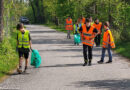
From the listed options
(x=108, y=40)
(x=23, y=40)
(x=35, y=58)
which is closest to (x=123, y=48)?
(x=108, y=40)

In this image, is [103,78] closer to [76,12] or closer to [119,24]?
[119,24]

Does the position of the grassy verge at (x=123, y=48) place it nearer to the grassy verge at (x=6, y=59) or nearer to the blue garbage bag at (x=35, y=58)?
the blue garbage bag at (x=35, y=58)

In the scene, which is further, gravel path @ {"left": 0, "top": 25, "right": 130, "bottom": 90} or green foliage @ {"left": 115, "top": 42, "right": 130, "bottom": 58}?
green foliage @ {"left": 115, "top": 42, "right": 130, "bottom": 58}

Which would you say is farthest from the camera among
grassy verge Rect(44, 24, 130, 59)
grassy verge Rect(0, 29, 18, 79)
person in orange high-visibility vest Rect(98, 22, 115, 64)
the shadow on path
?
grassy verge Rect(44, 24, 130, 59)

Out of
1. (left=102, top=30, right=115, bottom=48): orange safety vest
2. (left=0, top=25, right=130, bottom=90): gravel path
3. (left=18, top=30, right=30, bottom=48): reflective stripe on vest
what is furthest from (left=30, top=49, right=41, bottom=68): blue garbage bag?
(left=102, top=30, right=115, bottom=48): orange safety vest

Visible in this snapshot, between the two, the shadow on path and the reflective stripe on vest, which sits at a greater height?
the reflective stripe on vest

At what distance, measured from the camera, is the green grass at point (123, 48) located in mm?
17311

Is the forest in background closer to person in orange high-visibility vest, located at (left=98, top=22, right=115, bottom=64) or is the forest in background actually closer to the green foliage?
the green foliage

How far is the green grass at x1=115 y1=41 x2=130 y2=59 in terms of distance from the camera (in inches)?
682

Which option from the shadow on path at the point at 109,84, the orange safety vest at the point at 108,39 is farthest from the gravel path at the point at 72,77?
the orange safety vest at the point at 108,39

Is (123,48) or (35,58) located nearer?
(35,58)

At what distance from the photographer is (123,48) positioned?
753 inches

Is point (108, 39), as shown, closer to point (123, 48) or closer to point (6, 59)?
point (6, 59)

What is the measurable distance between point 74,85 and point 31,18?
92069mm
